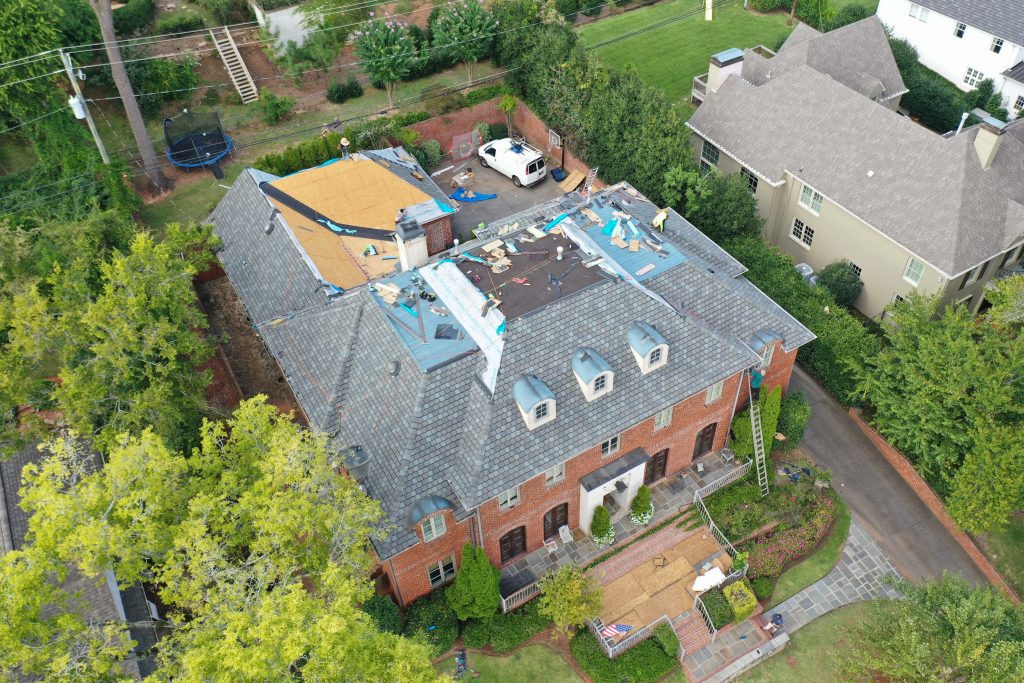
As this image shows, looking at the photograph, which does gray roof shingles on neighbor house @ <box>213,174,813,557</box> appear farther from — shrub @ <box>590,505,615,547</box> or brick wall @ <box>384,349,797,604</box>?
shrub @ <box>590,505,615,547</box>

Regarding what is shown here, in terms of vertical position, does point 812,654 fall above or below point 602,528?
below

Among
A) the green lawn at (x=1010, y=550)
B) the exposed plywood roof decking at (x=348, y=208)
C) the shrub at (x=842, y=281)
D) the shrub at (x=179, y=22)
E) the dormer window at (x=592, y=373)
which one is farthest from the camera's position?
the shrub at (x=179, y=22)

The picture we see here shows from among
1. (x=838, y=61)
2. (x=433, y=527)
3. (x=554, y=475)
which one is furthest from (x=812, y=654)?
(x=838, y=61)

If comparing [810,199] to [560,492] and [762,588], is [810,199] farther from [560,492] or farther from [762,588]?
[560,492]

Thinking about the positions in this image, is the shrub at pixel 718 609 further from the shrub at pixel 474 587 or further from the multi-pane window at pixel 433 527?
the multi-pane window at pixel 433 527

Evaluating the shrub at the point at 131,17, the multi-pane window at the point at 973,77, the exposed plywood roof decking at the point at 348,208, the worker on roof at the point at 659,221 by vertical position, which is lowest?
the multi-pane window at the point at 973,77

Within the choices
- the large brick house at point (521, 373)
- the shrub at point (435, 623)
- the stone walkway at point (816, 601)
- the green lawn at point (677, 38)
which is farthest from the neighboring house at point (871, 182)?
the shrub at point (435, 623)

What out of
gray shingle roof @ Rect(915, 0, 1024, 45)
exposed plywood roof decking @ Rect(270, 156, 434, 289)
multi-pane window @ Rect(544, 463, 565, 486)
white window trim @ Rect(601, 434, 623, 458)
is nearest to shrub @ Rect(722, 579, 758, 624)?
white window trim @ Rect(601, 434, 623, 458)

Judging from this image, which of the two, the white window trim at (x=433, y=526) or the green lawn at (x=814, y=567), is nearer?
the white window trim at (x=433, y=526)
